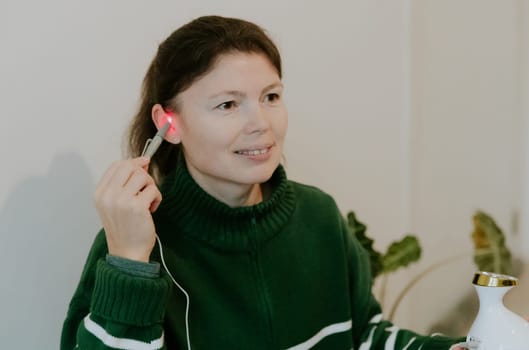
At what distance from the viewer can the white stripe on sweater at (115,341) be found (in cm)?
97

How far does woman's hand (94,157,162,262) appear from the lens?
3.25ft

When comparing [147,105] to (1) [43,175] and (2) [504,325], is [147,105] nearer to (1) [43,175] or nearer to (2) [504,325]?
(1) [43,175]

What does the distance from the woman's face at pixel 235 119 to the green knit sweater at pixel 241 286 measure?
2.8 inches

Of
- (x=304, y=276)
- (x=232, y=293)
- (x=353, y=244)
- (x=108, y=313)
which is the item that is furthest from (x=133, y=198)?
(x=353, y=244)

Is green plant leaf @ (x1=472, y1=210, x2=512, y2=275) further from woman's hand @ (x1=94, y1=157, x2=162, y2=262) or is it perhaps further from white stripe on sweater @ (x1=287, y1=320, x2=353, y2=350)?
woman's hand @ (x1=94, y1=157, x2=162, y2=262)

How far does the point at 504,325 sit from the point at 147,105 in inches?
26.6

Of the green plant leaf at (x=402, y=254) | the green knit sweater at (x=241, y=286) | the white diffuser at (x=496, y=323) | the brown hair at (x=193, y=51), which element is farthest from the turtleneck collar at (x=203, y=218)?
the green plant leaf at (x=402, y=254)

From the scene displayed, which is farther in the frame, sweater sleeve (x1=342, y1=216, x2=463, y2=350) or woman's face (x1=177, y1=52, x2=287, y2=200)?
sweater sleeve (x1=342, y1=216, x2=463, y2=350)

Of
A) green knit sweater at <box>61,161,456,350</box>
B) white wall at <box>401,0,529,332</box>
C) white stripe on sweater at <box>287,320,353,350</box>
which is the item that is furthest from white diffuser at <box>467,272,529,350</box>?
white wall at <box>401,0,529,332</box>

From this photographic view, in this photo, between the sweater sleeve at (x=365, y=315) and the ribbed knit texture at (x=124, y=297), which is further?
the sweater sleeve at (x=365, y=315)

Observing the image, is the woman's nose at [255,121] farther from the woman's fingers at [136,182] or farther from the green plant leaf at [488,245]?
the green plant leaf at [488,245]

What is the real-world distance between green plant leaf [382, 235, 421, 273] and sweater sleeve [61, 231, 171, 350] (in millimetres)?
789

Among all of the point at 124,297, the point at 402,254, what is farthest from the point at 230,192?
the point at 402,254

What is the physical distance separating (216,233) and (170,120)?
20cm
